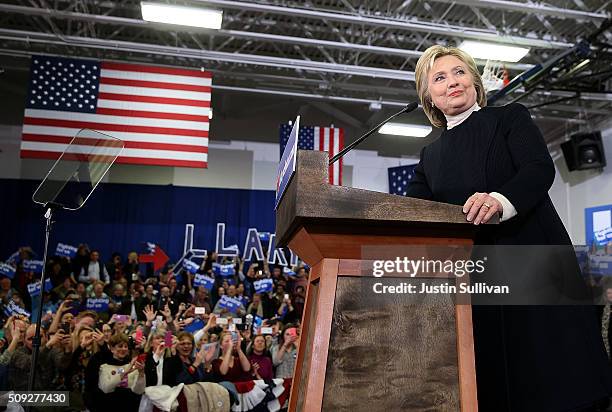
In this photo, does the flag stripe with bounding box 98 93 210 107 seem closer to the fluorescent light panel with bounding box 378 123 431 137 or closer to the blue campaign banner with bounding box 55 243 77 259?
the blue campaign banner with bounding box 55 243 77 259

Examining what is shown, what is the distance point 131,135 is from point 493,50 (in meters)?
4.56

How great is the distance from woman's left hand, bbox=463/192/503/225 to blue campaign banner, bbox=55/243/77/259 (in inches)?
357

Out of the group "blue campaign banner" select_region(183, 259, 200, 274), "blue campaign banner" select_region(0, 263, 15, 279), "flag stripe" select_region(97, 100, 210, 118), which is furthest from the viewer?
"blue campaign banner" select_region(183, 259, 200, 274)

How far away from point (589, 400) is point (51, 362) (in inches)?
180

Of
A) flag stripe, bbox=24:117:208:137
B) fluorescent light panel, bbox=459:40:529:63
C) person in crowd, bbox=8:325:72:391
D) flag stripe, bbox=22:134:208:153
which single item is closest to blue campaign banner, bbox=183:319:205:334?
person in crowd, bbox=8:325:72:391

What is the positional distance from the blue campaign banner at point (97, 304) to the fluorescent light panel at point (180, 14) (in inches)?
139

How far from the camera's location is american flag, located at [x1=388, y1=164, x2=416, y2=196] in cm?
969

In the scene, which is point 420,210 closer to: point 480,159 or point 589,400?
point 480,159

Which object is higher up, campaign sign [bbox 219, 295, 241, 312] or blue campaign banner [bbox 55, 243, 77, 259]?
blue campaign banner [bbox 55, 243, 77, 259]

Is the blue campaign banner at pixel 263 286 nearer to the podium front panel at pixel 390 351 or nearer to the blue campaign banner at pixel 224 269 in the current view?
the blue campaign banner at pixel 224 269

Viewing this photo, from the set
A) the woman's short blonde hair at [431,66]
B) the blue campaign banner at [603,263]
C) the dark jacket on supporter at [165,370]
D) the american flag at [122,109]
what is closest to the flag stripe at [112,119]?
the american flag at [122,109]

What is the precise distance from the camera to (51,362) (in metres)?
4.54

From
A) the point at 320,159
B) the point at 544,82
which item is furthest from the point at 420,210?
the point at 544,82

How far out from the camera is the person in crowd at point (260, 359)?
197 inches
